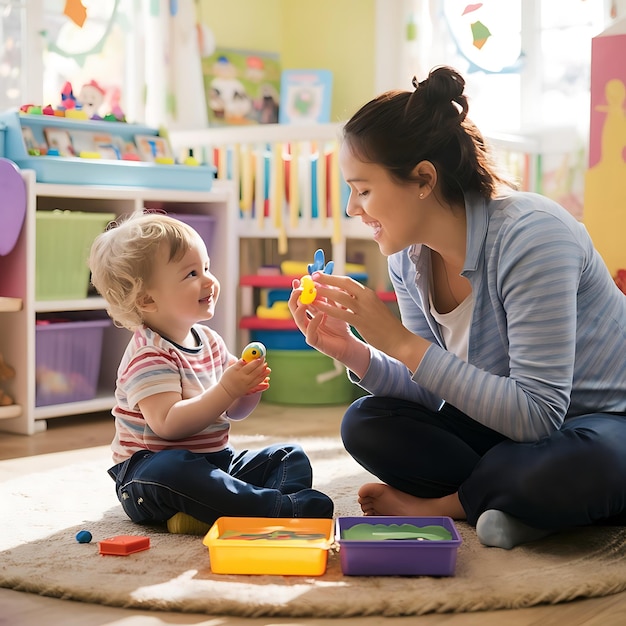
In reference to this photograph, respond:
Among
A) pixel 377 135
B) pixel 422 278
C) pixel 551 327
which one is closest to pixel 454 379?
pixel 551 327

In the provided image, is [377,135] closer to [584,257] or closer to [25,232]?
[584,257]

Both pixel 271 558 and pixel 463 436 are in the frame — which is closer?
pixel 271 558

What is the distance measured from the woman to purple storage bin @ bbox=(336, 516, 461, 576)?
0.52 ft

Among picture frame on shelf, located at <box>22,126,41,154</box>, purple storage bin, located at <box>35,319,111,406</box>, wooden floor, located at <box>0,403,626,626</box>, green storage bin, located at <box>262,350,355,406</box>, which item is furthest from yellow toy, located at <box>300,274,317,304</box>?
green storage bin, located at <box>262,350,355,406</box>

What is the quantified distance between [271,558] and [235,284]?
6.33ft

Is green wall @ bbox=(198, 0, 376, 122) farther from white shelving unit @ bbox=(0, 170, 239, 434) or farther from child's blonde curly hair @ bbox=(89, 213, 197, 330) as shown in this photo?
child's blonde curly hair @ bbox=(89, 213, 197, 330)

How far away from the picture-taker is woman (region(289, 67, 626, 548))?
4.64 ft

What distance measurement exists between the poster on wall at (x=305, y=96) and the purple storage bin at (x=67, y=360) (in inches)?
58.6

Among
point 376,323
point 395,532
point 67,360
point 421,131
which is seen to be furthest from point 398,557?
point 67,360

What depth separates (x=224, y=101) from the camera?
3891 millimetres

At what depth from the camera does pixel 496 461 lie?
1456 mm

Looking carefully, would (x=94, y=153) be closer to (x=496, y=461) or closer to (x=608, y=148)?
(x=608, y=148)

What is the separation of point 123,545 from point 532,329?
671 mm

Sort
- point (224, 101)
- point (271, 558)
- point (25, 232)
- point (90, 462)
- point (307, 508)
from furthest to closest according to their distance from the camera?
point (224, 101) → point (25, 232) → point (90, 462) → point (307, 508) → point (271, 558)
